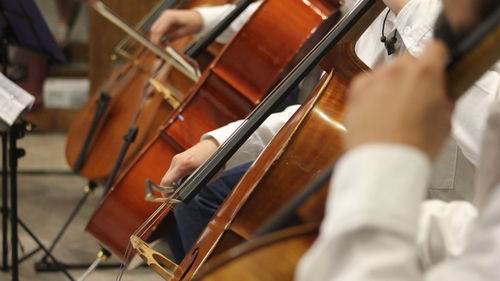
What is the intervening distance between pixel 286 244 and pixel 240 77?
1.06m

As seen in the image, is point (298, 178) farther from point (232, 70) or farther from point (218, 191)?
point (232, 70)

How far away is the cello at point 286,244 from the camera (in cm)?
64

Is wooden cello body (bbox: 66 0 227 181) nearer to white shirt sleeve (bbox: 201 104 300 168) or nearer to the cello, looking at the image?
white shirt sleeve (bbox: 201 104 300 168)

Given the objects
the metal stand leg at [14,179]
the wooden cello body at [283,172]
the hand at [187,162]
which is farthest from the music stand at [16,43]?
the wooden cello body at [283,172]

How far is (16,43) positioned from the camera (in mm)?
2084

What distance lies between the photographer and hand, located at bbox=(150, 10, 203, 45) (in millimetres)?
2031

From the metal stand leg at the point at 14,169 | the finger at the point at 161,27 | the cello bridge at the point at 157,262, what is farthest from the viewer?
the finger at the point at 161,27

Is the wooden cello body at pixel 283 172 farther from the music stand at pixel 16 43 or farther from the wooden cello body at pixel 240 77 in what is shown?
the music stand at pixel 16 43

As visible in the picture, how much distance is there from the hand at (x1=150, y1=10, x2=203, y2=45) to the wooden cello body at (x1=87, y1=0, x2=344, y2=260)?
0.35m

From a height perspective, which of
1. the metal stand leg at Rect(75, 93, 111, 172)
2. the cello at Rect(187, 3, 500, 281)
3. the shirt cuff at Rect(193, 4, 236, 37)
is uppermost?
the cello at Rect(187, 3, 500, 281)

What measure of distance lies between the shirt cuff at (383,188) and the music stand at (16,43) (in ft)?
4.35

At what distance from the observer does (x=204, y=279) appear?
71cm

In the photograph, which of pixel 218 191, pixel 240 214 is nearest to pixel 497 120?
pixel 240 214

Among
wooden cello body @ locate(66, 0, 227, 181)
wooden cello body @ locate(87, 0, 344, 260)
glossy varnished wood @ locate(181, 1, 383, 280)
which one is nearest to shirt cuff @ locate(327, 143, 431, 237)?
glossy varnished wood @ locate(181, 1, 383, 280)
